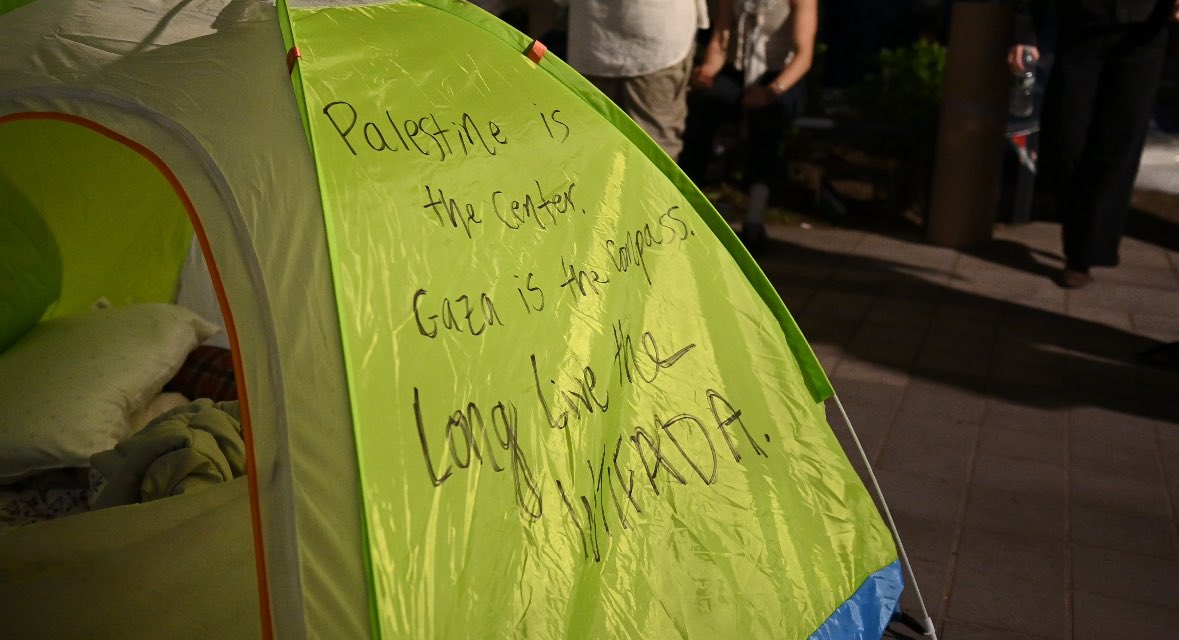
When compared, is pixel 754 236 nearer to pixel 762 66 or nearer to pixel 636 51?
pixel 762 66

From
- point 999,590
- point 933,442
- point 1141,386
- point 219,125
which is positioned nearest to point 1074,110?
point 1141,386

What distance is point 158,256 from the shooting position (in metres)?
3.18

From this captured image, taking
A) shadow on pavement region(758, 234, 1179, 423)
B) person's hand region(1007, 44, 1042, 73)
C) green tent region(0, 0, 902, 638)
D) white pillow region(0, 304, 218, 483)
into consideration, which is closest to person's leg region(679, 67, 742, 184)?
shadow on pavement region(758, 234, 1179, 423)

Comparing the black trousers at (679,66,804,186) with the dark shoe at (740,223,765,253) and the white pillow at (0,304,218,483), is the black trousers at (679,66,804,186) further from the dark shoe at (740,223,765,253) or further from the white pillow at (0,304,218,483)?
the white pillow at (0,304,218,483)

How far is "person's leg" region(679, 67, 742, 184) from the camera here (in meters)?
5.52

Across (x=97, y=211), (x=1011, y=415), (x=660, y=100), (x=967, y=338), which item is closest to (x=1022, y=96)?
(x=967, y=338)

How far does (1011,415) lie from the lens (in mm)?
3561

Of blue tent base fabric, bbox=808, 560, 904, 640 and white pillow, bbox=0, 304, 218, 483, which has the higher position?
white pillow, bbox=0, 304, 218, 483

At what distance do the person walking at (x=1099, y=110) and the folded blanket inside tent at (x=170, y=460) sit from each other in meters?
3.60

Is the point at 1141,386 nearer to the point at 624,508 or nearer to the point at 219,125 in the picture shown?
the point at 624,508

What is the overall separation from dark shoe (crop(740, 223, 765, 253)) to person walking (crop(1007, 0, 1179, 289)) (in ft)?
4.13

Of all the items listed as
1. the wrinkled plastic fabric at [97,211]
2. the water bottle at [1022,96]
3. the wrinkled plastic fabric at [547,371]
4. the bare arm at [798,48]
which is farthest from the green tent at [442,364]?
the water bottle at [1022,96]

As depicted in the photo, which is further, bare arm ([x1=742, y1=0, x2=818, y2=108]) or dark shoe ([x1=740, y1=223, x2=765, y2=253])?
dark shoe ([x1=740, y1=223, x2=765, y2=253])

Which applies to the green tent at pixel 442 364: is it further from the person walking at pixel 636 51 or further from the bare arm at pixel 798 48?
the bare arm at pixel 798 48
